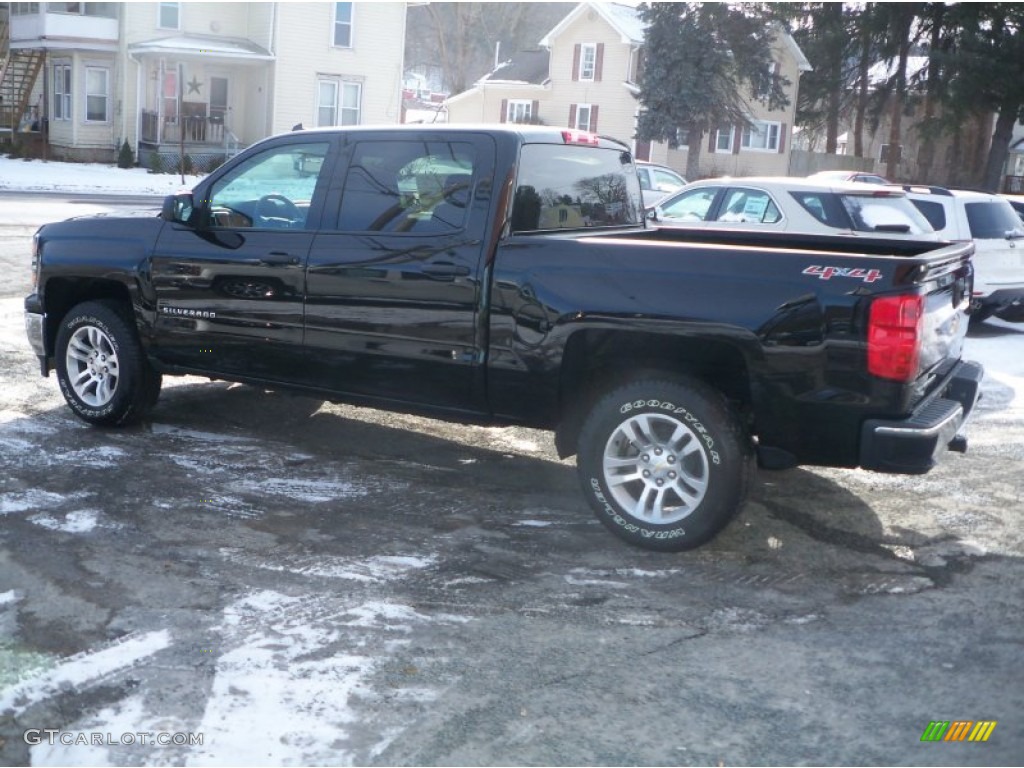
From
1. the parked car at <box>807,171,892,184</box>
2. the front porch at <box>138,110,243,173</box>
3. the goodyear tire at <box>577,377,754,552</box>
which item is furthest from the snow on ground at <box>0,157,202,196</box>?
the goodyear tire at <box>577,377,754,552</box>

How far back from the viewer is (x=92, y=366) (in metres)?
7.67

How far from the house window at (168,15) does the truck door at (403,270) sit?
33461mm

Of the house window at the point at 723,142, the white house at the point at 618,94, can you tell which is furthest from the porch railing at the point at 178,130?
the house window at the point at 723,142

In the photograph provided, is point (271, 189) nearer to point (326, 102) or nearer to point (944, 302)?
point (944, 302)

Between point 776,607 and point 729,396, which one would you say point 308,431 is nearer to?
point 729,396

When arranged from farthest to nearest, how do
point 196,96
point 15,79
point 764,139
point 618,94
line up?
point 764,139
point 618,94
point 15,79
point 196,96

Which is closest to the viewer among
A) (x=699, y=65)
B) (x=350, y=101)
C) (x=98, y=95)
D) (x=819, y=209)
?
(x=819, y=209)

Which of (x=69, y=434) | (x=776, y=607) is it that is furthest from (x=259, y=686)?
(x=69, y=434)

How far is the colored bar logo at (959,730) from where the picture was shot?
3914 mm

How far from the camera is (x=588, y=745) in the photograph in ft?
12.5

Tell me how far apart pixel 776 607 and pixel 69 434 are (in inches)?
184

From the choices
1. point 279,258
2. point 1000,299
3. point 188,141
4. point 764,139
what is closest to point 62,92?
point 188,141

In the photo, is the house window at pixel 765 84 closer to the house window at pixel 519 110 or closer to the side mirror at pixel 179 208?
the house window at pixel 519 110

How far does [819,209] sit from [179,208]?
20.3 ft
